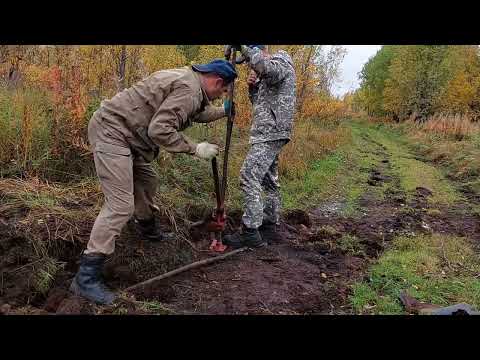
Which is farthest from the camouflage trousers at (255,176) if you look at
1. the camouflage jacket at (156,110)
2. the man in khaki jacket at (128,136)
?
the camouflage jacket at (156,110)

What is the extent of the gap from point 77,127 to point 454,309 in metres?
4.38

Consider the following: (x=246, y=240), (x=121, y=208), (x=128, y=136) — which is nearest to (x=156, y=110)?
(x=128, y=136)

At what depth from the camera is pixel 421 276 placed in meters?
4.30

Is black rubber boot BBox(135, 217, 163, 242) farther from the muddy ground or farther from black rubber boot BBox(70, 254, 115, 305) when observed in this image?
black rubber boot BBox(70, 254, 115, 305)

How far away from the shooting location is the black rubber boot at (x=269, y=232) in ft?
17.1

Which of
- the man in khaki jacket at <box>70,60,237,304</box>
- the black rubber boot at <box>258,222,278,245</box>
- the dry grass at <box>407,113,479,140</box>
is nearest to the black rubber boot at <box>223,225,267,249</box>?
the black rubber boot at <box>258,222,278,245</box>

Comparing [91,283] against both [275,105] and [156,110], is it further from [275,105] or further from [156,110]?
[275,105]

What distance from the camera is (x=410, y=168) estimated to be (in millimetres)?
11695

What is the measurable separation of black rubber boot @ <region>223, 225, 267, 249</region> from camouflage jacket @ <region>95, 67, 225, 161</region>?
1517 millimetres

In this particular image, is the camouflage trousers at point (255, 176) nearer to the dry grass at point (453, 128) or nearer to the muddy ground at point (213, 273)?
the muddy ground at point (213, 273)

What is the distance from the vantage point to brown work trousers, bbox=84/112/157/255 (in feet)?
10.9

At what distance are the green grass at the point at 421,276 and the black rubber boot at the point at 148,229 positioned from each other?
1975 mm

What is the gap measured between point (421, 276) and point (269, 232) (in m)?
1.78
